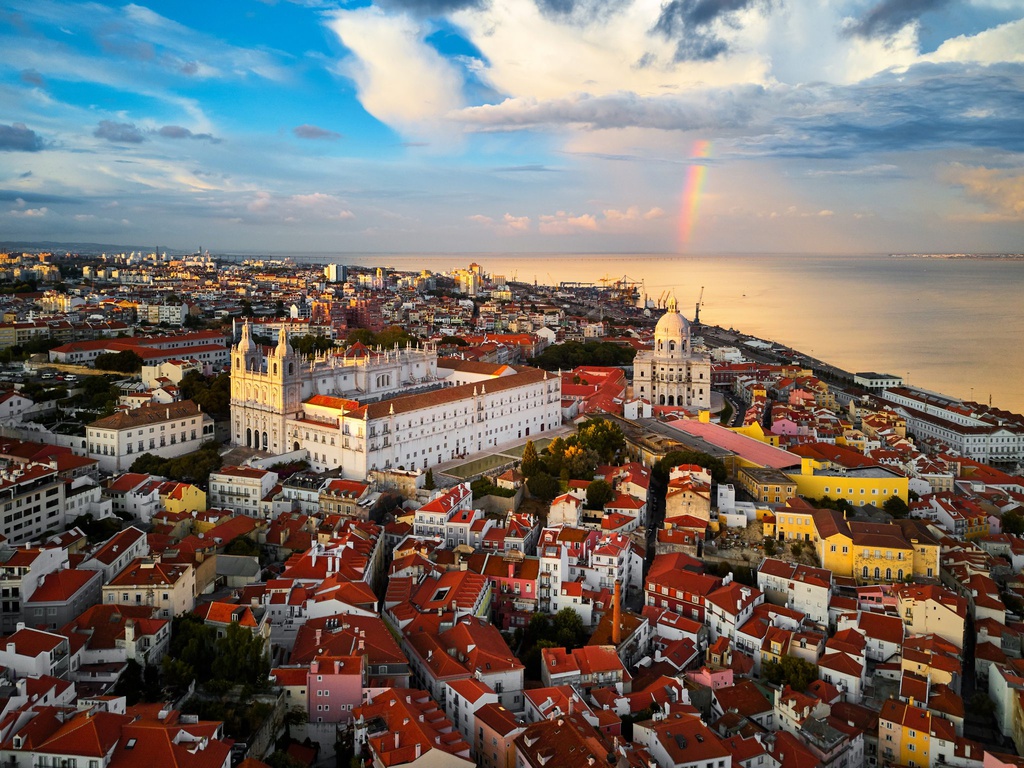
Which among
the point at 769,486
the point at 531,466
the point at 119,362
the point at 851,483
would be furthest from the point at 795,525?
the point at 119,362

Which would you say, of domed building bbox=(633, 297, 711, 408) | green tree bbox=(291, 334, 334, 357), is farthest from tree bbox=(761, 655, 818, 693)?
green tree bbox=(291, 334, 334, 357)

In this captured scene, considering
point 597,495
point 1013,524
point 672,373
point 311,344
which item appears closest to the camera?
point 597,495

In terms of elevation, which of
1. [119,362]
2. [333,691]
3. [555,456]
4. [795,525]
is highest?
[119,362]

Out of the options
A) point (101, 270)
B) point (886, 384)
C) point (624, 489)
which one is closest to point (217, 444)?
point (624, 489)

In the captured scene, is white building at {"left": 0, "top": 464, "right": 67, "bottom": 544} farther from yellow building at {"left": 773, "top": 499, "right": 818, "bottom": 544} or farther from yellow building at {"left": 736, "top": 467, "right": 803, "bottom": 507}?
yellow building at {"left": 736, "top": 467, "right": 803, "bottom": 507}

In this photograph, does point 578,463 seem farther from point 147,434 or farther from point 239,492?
point 147,434

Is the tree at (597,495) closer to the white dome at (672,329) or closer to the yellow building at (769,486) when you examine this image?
the yellow building at (769,486)

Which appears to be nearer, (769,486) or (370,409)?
(769,486)
